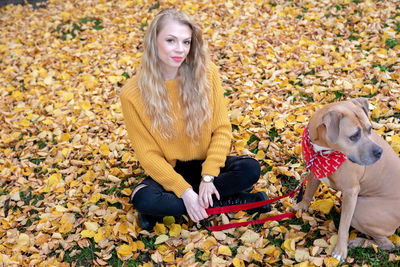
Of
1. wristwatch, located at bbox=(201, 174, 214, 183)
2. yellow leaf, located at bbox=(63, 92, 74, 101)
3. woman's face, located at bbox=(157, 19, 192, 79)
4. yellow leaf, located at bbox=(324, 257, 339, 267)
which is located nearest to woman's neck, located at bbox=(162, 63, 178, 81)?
woman's face, located at bbox=(157, 19, 192, 79)

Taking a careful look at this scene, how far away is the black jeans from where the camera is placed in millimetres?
3105

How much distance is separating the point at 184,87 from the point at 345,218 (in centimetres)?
175

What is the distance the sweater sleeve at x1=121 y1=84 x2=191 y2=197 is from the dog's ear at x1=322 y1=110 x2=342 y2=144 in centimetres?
132

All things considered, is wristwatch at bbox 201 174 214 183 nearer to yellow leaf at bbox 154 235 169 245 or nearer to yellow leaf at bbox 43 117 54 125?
yellow leaf at bbox 154 235 169 245

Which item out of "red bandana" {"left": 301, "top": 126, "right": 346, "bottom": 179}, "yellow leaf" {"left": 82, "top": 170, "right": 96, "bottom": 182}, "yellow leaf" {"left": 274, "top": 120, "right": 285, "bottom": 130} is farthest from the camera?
Result: "yellow leaf" {"left": 274, "top": 120, "right": 285, "bottom": 130}

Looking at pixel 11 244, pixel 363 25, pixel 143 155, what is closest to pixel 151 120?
pixel 143 155

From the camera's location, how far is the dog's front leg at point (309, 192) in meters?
3.13

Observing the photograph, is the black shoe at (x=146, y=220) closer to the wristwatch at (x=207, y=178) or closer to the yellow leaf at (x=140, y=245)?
the yellow leaf at (x=140, y=245)

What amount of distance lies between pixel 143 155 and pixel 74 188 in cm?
120

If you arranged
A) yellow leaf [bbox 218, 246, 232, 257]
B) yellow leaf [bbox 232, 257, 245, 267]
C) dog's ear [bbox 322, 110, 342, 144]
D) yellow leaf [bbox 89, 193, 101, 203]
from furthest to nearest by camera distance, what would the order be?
yellow leaf [bbox 89, 193, 101, 203] → yellow leaf [bbox 218, 246, 232, 257] → yellow leaf [bbox 232, 257, 245, 267] → dog's ear [bbox 322, 110, 342, 144]

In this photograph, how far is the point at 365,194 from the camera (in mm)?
2799

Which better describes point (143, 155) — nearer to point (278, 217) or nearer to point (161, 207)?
point (161, 207)

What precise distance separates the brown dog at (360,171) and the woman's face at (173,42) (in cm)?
122

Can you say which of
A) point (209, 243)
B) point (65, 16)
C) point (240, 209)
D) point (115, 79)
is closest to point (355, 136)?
point (240, 209)
